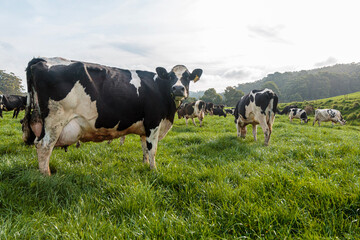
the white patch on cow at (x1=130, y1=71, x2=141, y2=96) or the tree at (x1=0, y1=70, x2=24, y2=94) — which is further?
the tree at (x1=0, y1=70, x2=24, y2=94)

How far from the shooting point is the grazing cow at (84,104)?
3.00m

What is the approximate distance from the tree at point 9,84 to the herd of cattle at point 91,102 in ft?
420

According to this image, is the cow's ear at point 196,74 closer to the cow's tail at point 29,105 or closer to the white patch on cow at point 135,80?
the white patch on cow at point 135,80

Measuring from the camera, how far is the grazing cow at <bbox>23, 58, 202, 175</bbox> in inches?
118

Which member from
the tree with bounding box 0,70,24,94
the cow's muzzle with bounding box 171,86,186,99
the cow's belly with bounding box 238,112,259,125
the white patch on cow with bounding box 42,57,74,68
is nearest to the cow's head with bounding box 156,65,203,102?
the cow's muzzle with bounding box 171,86,186,99

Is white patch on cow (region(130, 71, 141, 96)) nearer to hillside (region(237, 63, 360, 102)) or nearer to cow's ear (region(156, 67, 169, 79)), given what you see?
cow's ear (region(156, 67, 169, 79))

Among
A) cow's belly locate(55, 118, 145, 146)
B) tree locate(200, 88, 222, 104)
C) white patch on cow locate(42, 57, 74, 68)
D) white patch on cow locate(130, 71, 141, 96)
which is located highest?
tree locate(200, 88, 222, 104)

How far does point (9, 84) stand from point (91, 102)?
134859 mm

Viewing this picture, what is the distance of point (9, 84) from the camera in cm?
10181

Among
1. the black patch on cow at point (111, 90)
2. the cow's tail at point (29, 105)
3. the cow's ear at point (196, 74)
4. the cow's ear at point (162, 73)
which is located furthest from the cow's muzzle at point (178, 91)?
the cow's tail at point (29, 105)

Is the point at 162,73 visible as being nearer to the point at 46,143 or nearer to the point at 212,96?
the point at 46,143

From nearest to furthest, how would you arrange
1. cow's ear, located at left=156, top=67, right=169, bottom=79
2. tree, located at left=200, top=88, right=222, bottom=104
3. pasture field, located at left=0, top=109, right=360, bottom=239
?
pasture field, located at left=0, top=109, right=360, bottom=239 < cow's ear, located at left=156, top=67, right=169, bottom=79 < tree, located at left=200, top=88, right=222, bottom=104

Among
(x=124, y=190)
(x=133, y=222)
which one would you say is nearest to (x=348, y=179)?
(x=133, y=222)

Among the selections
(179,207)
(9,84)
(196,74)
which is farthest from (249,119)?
(9,84)
